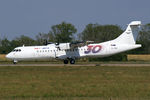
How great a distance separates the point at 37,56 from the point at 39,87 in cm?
3145

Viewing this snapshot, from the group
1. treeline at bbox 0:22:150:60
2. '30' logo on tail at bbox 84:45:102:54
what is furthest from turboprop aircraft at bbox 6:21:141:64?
treeline at bbox 0:22:150:60

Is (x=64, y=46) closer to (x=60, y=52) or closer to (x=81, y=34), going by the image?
(x=60, y=52)

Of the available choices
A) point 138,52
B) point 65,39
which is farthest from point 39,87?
point 65,39

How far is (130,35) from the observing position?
57531 millimetres

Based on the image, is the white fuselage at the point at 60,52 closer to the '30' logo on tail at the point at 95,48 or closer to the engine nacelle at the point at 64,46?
the '30' logo on tail at the point at 95,48

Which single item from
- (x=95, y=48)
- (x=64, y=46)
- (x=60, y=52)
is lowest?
(x=60, y=52)

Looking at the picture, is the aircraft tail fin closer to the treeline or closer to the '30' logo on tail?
the '30' logo on tail

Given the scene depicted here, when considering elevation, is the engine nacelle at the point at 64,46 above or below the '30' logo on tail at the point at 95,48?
above

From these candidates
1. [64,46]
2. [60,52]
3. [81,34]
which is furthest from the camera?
[81,34]

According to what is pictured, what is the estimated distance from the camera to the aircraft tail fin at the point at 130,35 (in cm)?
5706

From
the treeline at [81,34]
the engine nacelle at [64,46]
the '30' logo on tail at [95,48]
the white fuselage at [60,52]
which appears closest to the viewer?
the engine nacelle at [64,46]

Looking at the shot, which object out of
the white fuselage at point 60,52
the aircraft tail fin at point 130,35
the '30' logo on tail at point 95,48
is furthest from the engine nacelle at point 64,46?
the aircraft tail fin at point 130,35

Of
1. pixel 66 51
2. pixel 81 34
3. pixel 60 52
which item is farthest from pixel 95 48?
pixel 81 34

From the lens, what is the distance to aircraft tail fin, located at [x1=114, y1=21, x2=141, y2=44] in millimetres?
57062
